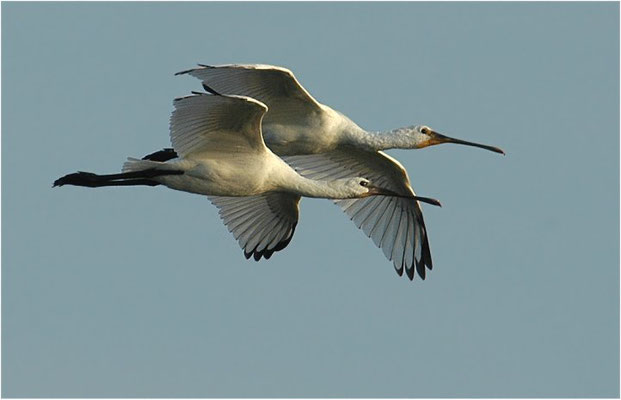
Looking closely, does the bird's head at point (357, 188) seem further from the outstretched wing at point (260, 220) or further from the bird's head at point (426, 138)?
the outstretched wing at point (260, 220)

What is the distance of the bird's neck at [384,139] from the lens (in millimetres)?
23062

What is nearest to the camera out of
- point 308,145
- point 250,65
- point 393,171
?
point 250,65

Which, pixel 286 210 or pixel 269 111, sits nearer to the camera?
pixel 269 111

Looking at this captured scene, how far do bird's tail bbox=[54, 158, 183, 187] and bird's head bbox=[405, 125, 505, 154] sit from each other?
14.0ft

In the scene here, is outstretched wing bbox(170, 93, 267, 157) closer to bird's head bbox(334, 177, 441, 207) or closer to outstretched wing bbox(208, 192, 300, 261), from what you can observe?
bird's head bbox(334, 177, 441, 207)

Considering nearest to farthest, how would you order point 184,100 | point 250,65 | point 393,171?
point 184,100
point 250,65
point 393,171

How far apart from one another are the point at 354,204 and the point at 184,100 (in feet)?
20.0

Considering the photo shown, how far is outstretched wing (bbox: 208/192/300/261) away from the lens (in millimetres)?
24078

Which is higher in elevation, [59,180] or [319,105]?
[319,105]

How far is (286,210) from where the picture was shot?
2405cm

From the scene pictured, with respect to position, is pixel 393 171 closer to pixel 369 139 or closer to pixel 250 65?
pixel 369 139

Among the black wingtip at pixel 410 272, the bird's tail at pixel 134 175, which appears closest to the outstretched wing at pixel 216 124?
the bird's tail at pixel 134 175


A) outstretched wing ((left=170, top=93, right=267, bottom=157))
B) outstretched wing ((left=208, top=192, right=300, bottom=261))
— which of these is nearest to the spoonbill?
outstretched wing ((left=170, top=93, right=267, bottom=157))

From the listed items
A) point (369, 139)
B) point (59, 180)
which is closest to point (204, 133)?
point (59, 180)
